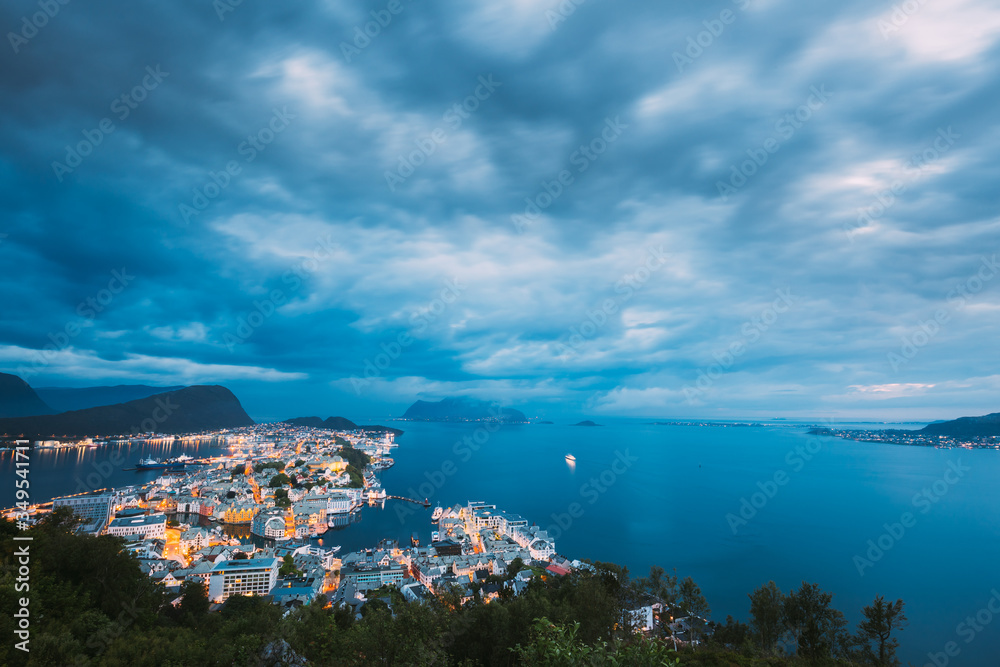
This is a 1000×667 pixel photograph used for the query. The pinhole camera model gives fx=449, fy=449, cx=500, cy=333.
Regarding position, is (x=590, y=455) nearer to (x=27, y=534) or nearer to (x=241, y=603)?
(x=241, y=603)

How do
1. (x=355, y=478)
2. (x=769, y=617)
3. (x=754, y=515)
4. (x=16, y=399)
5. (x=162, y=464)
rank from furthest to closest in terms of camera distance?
(x=16, y=399) < (x=162, y=464) < (x=355, y=478) < (x=754, y=515) < (x=769, y=617)

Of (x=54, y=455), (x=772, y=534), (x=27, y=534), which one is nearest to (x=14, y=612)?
(x=27, y=534)

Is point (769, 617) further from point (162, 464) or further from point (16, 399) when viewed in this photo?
point (16, 399)

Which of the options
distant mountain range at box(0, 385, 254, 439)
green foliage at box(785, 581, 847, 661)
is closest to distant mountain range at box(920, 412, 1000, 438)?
green foliage at box(785, 581, 847, 661)

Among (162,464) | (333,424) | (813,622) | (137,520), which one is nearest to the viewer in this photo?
(813,622)

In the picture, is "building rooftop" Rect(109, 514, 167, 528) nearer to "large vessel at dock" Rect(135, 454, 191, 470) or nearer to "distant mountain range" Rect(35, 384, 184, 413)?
"large vessel at dock" Rect(135, 454, 191, 470)

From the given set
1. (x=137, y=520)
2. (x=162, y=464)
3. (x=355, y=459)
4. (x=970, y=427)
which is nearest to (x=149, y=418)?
(x=162, y=464)
